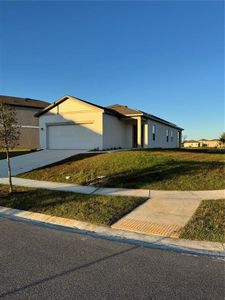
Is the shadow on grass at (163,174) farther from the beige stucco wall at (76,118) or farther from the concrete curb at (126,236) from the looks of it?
the beige stucco wall at (76,118)

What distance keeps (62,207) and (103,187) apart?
109 inches

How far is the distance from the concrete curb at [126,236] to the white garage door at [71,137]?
48.8ft

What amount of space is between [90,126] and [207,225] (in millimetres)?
16989

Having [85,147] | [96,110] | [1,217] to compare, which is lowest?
[1,217]

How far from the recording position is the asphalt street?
3.37m

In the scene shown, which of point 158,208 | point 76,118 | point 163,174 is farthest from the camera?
point 76,118

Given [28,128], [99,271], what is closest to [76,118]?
[28,128]

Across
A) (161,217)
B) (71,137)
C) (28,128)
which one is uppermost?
(28,128)

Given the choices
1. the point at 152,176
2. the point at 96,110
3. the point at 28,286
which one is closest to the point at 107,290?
the point at 28,286

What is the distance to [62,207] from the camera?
743 cm

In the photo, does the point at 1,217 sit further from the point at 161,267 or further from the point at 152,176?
the point at 152,176

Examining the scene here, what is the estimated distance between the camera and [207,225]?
5699 mm

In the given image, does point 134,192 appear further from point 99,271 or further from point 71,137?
point 71,137

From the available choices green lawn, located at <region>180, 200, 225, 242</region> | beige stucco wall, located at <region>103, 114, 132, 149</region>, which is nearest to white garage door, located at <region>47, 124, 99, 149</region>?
beige stucco wall, located at <region>103, 114, 132, 149</region>
